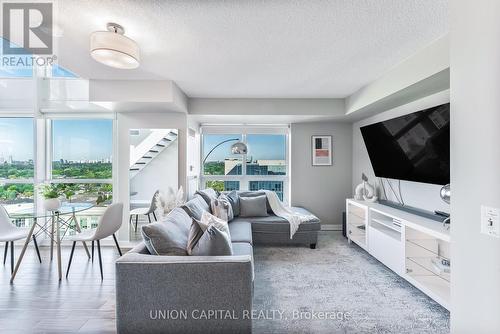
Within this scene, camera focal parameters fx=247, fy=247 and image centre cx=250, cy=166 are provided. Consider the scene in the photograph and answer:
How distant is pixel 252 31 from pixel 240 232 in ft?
7.66

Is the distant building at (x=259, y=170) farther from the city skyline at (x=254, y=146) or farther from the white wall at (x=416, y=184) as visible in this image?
the white wall at (x=416, y=184)

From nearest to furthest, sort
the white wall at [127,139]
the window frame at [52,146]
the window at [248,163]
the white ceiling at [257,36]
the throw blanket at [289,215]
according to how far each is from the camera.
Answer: the white ceiling at [257,36], the throw blanket at [289,215], the white wall at [127,139], the window frame at [52,146], the window at [248,163]

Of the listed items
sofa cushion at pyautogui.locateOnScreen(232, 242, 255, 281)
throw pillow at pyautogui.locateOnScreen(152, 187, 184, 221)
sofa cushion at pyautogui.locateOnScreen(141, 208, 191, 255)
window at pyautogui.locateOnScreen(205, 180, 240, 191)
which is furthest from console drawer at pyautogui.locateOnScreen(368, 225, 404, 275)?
window at pyautogui.locateOnScreen(205, 180, 240, 191)

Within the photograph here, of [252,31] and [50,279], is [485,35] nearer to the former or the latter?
[252,31]

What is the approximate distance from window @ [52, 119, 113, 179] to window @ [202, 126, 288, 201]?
6.05 feet

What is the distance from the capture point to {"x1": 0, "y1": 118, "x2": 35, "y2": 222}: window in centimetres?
409

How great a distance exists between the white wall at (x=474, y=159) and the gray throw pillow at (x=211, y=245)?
4.56 ft

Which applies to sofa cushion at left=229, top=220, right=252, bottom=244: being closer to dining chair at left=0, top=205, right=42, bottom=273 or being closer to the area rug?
the area rug

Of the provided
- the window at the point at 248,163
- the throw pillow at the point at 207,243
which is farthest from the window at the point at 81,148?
the throw pillow at the point at 207,243

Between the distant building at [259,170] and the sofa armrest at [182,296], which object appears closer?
the sofa armrest at [182,296]

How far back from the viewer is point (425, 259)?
103 inches

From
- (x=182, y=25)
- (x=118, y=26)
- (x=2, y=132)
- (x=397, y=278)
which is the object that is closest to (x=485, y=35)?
(x=182, y=25)

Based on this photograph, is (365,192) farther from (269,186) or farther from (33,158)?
(33,158)

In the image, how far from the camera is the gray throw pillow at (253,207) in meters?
4.24
